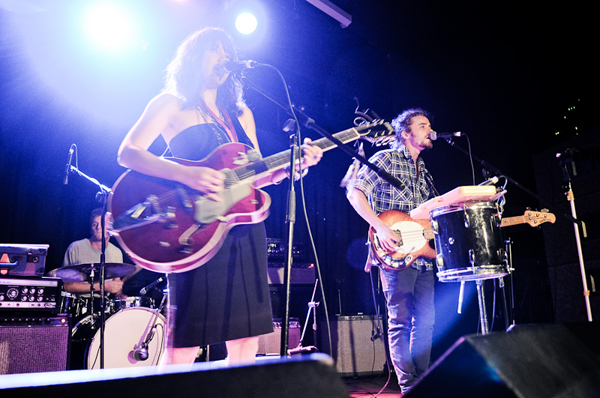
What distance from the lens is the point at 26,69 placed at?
17.1 feet

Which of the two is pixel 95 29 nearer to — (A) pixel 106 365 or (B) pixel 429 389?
(A) pixel 106 365

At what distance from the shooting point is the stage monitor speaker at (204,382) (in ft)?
1.84

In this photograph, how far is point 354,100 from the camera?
5.34 metres

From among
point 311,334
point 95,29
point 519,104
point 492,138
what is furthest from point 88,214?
point 519,104

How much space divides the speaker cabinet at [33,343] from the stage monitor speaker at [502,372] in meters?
3.53

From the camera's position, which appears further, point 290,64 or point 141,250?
point 290,64

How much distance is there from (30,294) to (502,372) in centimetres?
376

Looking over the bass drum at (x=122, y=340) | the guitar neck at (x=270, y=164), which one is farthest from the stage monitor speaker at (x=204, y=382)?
the bass drum at (x=122, y=340)

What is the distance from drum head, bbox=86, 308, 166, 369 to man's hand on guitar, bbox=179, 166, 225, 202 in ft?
10.3

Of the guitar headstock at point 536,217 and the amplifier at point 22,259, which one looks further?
the guitar headstock at point 536,217

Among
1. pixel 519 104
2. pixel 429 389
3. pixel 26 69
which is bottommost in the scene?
pixel 429 389

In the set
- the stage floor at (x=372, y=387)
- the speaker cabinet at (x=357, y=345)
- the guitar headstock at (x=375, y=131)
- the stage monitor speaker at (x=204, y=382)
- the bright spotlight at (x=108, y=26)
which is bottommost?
the stage floor at (x=372, y=387)

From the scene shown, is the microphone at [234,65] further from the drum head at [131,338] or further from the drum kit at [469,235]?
the drum head at [131,338]

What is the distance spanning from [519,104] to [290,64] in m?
3.34
